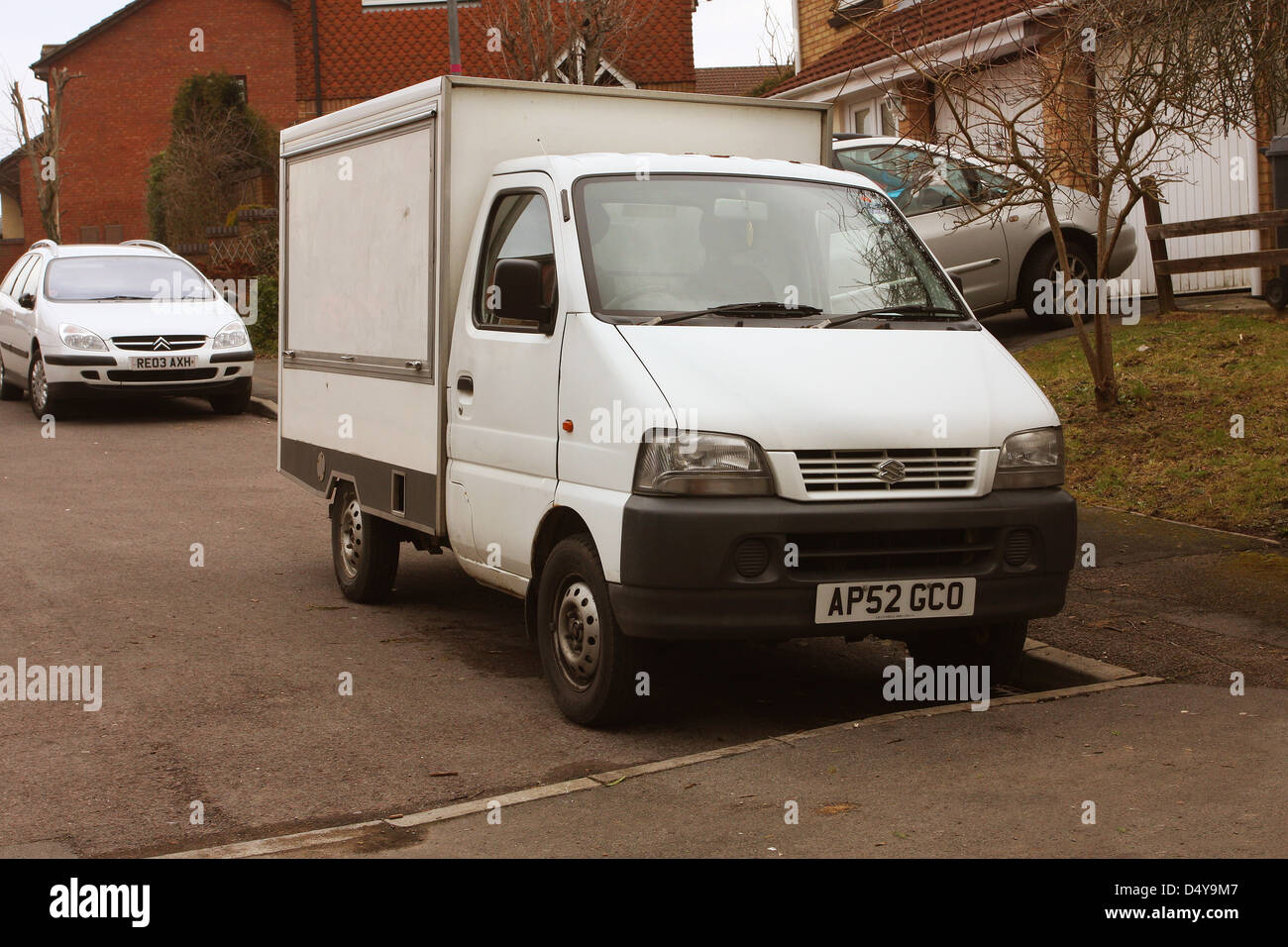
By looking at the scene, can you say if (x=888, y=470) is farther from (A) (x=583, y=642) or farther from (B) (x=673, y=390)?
(A) (x=583, y=642)

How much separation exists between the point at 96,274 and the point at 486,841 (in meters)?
14.8

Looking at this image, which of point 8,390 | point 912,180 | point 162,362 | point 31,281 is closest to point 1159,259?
point 912,180

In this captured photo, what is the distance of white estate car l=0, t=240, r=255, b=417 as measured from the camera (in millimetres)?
16781

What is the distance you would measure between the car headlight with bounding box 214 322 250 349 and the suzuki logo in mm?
12547

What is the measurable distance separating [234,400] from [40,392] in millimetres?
2082

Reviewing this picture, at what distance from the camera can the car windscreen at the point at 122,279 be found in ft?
58.3

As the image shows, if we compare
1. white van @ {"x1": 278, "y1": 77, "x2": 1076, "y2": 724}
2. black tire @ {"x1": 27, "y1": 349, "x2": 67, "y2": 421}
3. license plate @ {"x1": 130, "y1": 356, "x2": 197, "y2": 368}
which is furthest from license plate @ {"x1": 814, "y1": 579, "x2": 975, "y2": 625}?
black tire @ {"x1": 27, "y1": 349, "x2": 67, "y2": 421}

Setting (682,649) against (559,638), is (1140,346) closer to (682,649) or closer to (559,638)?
(682,649)

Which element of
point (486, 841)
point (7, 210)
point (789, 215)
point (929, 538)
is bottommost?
point (486, 841)

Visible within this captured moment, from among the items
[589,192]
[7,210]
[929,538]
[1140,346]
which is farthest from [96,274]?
[7,210]

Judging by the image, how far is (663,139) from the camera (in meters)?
7.56

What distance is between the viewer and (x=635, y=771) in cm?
565

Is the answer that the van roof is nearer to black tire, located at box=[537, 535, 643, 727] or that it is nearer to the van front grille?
black tire, located at box=[537, 535, 643, 727]

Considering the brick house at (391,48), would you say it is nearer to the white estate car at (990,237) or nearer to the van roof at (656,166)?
the white estate car at (990,237)
